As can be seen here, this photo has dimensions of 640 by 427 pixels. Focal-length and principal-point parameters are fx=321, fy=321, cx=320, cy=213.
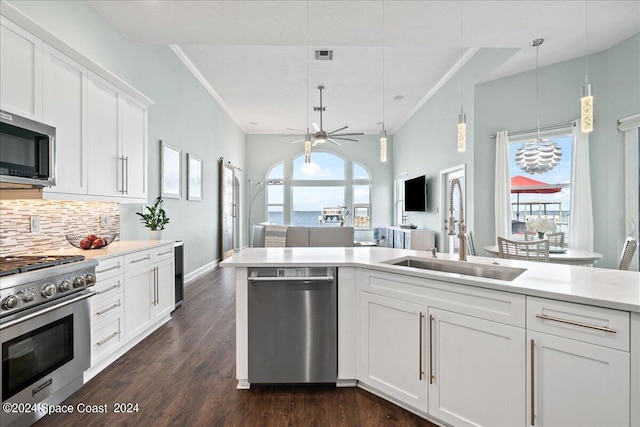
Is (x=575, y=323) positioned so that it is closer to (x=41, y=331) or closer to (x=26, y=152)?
(x=41, y=331)

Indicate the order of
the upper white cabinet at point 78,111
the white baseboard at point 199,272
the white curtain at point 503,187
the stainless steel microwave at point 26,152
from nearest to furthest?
the stainless steel microwave at point 26,152, the upper white cabinet at point 78,111, the white curtain at point 503,187, the white baseboard at point 199,272

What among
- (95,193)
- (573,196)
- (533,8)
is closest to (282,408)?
(95,193)

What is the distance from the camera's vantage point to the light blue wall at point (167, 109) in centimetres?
277

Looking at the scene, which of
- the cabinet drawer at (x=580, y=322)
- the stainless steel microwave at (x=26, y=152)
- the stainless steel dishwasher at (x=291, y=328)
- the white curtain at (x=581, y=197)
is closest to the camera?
the cabinet drawer at (x=580, y=322)

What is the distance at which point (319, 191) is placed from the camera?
990 centimetres

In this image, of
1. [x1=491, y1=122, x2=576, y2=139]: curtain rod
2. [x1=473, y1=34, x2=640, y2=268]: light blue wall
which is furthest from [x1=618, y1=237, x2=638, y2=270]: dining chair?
[x1=491, y1=122, x2=576, y2=139]: curtain rod

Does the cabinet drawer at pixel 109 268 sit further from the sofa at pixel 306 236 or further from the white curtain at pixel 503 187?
the white curtain at pixel 503 187

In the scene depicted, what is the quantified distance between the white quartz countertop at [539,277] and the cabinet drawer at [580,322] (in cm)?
4

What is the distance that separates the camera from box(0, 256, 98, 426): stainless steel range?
5.23 ft

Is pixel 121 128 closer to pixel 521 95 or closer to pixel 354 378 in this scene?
pixel 354 378

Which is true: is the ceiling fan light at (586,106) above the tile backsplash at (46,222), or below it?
above

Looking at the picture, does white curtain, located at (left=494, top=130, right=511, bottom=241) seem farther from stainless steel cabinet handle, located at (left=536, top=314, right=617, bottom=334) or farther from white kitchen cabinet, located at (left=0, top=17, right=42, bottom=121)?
white kitchen cabinet, located at (left=0, top=17, right=42, bottom=121)

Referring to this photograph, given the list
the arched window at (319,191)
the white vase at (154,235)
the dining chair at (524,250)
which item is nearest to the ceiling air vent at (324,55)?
the white vase at (154,235)

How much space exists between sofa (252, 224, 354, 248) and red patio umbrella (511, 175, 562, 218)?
250 centimetres
